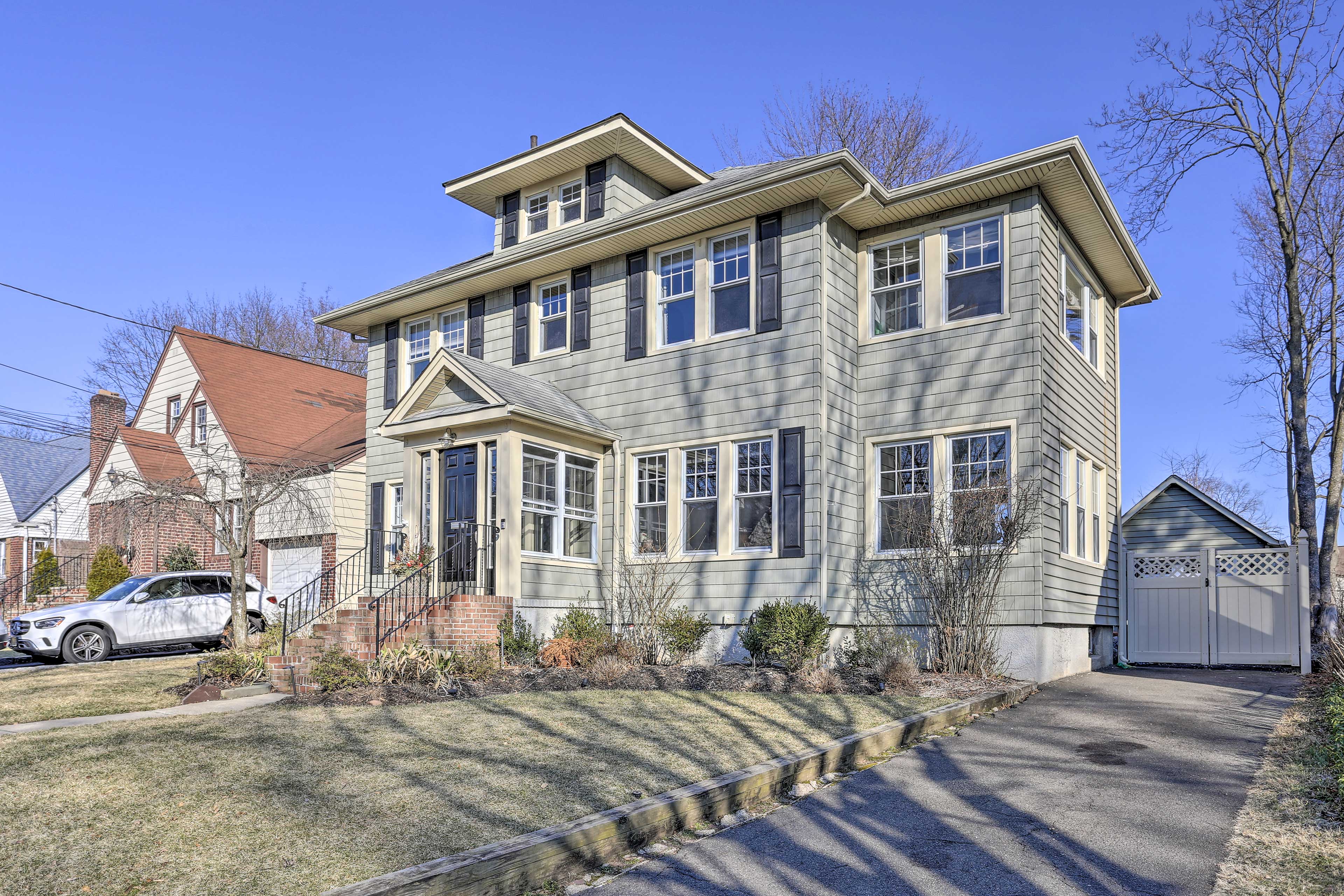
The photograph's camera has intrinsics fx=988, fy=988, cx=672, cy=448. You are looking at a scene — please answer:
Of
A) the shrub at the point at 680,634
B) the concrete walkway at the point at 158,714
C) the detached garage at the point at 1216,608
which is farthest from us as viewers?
the detached garage at the point at 1216,608

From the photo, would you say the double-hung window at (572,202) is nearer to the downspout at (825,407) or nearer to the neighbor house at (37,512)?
the downspout at (825,407)

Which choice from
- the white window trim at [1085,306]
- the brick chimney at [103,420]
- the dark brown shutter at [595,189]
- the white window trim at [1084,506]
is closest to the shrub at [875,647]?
the white window trim at [1084,506]

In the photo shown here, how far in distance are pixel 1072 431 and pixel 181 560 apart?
62.9ft

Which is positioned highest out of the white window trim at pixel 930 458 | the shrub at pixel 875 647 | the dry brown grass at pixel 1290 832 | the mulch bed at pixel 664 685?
the white window trim at pixel 930 458

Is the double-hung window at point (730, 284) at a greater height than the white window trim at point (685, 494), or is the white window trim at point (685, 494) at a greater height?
the double-hung window at point (730, 284)

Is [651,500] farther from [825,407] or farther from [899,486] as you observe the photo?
[899,486]

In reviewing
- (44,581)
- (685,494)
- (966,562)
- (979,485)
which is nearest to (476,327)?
(685,494)

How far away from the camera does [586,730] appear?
324 inches

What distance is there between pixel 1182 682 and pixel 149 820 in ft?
37.6

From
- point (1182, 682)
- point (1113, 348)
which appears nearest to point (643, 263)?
point (1113, 348)

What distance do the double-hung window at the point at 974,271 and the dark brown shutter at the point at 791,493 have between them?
2667mm

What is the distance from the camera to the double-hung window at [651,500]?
46.8 feet

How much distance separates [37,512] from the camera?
96.3ft

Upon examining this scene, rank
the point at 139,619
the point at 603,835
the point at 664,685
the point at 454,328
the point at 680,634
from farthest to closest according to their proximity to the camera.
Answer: the point at 454,328
the point at 139,619
the point at 680,634
the point at 664,685
the point at 603,835
